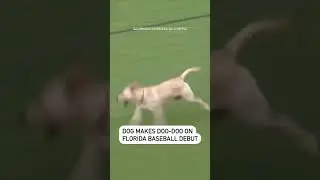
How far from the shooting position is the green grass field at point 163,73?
1.94 m

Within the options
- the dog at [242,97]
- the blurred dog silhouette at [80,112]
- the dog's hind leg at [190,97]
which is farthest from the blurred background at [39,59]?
the dog at [242,97]

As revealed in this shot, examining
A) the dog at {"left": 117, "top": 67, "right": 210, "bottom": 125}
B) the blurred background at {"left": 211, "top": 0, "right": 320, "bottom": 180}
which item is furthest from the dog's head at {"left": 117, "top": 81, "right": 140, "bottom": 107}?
the blurred background at {"left": 211, "top": 0, "right": 320, "bottom": 180}

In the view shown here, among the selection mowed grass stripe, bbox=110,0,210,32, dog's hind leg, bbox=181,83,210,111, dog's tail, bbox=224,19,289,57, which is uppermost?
mowed grass stripe, bbox=110,0,210,32

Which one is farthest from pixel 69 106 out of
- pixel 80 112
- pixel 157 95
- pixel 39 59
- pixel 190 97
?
pixel 190 97

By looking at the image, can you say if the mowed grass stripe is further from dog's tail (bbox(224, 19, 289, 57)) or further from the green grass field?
dog's tail (bbox(224, 19, 289, 57))

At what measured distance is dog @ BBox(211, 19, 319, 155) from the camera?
6.38 feet

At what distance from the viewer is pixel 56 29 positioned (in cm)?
196

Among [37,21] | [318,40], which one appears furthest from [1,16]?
[318,40]

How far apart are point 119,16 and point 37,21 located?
33 centimetres

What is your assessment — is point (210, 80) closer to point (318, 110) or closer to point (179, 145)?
point (179, 145)

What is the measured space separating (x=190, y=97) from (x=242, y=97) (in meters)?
0.20

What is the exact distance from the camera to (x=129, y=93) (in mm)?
1956

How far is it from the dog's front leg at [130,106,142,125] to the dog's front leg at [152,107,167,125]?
0.06 metres

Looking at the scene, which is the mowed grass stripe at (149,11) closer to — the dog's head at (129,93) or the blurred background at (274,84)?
the blurred background at (274,84)
